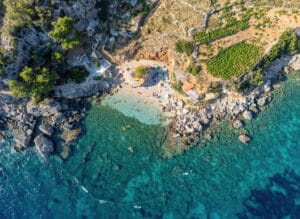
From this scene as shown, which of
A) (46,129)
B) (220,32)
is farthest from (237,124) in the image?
(46,129)

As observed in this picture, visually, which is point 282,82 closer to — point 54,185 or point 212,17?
point 212,17

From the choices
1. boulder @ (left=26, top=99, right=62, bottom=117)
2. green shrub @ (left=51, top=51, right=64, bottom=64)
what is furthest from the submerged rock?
green shrub @ (left=51, top=51, right=64, bottom=64)

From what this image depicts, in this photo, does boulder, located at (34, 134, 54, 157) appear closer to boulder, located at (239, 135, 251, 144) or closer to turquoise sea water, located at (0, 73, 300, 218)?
turquoise sea water, located at (0, 73, 300, 218)

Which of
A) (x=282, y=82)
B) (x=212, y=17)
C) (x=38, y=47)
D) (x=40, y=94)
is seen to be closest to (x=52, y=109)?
(x=40, y=94)

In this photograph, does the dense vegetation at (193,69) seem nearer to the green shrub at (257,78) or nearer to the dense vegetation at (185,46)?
the dense vegetation at (185,46)

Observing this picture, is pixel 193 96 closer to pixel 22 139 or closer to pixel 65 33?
pixel 65 33

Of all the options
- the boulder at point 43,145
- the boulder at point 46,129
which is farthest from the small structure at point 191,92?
the boulder at point 43,145
